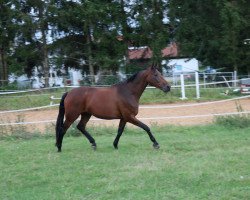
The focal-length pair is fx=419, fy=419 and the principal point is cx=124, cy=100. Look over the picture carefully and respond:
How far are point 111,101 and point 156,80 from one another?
39.2 inches

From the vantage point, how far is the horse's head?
839 centimetres

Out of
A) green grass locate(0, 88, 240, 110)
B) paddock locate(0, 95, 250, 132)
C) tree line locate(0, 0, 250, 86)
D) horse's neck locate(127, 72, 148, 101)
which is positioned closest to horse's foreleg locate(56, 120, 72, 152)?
horse's neck locate(127, 72, 148, 101)

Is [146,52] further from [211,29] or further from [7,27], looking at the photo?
[7,27]

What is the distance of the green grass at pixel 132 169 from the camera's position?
5223mm

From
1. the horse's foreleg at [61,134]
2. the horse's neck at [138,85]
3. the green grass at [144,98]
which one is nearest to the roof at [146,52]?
the green grass at [144,98]

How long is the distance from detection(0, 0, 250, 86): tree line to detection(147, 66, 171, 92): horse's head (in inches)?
847

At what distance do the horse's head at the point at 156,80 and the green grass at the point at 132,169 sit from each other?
3.95 feet

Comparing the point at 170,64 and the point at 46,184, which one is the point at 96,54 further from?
the point at 46,184

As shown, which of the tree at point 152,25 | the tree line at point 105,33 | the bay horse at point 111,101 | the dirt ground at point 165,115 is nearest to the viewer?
the bay horse at point 111,101

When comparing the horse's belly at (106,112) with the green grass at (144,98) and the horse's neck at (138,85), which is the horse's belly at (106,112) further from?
the green grass at (144,98)

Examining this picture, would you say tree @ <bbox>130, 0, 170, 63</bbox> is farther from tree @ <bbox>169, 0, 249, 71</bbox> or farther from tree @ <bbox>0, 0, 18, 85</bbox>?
tree @ <bbox>0, 0, 18, 85</bbox>

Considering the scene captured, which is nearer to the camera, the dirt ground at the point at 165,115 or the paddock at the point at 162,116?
the paddock at the point at 162,116

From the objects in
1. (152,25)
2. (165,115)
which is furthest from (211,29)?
(165,115)

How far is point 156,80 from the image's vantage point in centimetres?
841
